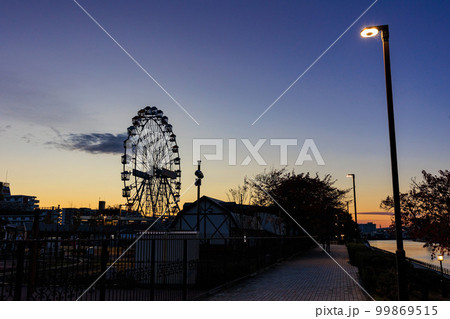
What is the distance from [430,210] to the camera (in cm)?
1875

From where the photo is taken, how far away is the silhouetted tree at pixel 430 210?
17.1 meters

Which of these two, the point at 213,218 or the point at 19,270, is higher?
the point at 213,218

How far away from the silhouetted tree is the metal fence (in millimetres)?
8324

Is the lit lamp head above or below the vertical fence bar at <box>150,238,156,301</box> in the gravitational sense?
above

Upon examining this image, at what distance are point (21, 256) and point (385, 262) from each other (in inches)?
562

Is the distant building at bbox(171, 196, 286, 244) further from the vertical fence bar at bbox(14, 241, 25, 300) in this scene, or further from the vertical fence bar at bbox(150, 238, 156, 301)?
the vertical fence bar at bbox(14, 241, 25, 300)

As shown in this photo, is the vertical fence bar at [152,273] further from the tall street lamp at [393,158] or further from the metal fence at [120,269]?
the tall street lamp at [393,158]

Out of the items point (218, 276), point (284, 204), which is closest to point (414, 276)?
point (218, 276)

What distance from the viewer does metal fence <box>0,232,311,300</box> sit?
959 centimetres

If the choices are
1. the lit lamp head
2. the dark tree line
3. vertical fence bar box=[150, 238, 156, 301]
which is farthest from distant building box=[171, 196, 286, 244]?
the lit lamp head

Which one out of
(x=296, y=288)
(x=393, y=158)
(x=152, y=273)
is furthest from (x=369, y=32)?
(x=296, y=288)

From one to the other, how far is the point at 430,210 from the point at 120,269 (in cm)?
1435

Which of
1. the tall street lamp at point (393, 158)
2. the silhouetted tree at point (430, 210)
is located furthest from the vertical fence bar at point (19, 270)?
the silhouetted tree at point (430, 210)

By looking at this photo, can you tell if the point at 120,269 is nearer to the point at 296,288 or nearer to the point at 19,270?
the point at 19,270
